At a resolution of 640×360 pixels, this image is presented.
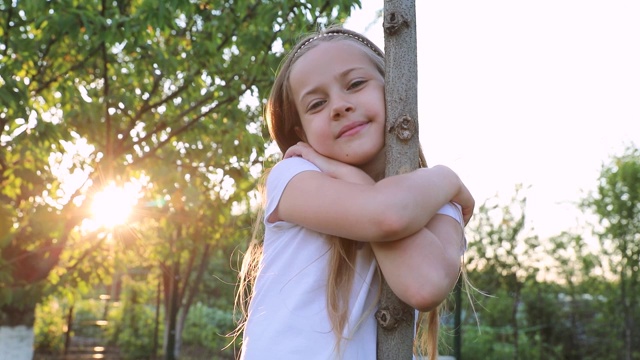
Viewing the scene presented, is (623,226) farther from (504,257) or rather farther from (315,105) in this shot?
(315,105)

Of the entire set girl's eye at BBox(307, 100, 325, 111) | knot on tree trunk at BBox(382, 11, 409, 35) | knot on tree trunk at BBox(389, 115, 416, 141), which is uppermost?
knot on tree trunk at BBox(382, 11, 409, 35)

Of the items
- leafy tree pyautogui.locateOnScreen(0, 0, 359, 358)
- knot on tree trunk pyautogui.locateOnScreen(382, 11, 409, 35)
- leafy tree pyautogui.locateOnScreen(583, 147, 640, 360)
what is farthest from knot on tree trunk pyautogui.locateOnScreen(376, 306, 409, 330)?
leafy tree pyautogui.locateOnScreen(583, 147, 640, 360)

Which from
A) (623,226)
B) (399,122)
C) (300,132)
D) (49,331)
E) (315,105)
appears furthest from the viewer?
(49,331)

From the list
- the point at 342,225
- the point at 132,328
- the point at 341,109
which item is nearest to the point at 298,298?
the point at 342,225

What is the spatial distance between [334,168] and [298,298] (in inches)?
11.0

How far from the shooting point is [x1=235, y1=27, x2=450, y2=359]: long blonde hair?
149cm

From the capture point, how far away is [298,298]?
4.82 ft

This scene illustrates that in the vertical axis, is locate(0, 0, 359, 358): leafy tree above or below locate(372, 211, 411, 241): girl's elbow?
above

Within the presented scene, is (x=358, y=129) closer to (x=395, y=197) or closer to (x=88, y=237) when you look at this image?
(x=395, y=197)

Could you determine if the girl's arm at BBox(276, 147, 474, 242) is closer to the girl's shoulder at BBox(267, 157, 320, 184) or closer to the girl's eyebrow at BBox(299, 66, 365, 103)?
the girl's shoulder at BBox(267, 157, 320, 184)

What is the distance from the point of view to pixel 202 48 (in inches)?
282

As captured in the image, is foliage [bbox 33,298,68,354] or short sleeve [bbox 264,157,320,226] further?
foliage [bbox 33,298,68,354]

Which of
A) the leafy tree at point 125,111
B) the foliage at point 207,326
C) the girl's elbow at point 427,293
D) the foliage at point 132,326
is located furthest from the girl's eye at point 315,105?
the foliage at point 207,326

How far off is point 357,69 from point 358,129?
0.14 metres
